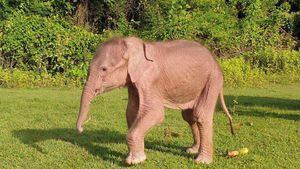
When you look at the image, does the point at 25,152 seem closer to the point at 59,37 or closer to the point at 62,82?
the point at 62,82

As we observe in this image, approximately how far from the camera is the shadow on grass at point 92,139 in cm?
636

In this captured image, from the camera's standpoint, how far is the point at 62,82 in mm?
14148

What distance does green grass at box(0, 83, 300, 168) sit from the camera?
5.96m

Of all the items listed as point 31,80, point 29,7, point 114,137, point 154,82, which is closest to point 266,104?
point 114,137

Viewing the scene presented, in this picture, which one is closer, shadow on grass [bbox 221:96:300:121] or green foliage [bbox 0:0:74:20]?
shadow on grass [bbox 221:96:300:121]

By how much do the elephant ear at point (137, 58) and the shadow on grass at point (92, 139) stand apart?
1.12m

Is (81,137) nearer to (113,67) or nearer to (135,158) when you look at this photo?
(135,158)

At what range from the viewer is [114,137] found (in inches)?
287

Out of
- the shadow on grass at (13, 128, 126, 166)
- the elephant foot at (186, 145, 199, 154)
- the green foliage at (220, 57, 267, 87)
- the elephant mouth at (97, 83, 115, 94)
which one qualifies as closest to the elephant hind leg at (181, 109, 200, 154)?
the elephant foot at (186, 145, 199, 154)

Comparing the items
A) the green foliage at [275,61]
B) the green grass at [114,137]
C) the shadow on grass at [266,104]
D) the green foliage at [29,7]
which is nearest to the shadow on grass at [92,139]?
the green grass at [114,137]

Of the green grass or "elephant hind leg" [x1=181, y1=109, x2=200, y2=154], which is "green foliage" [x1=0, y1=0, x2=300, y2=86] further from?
"elephant hind leg" [x1=181, y1=109, x2=200, y2=154]

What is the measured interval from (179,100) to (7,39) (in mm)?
9963

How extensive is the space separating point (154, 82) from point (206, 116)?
2.57 ft

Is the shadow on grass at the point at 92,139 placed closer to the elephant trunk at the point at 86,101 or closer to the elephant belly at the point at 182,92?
the elephant belly at the point at 182,92
